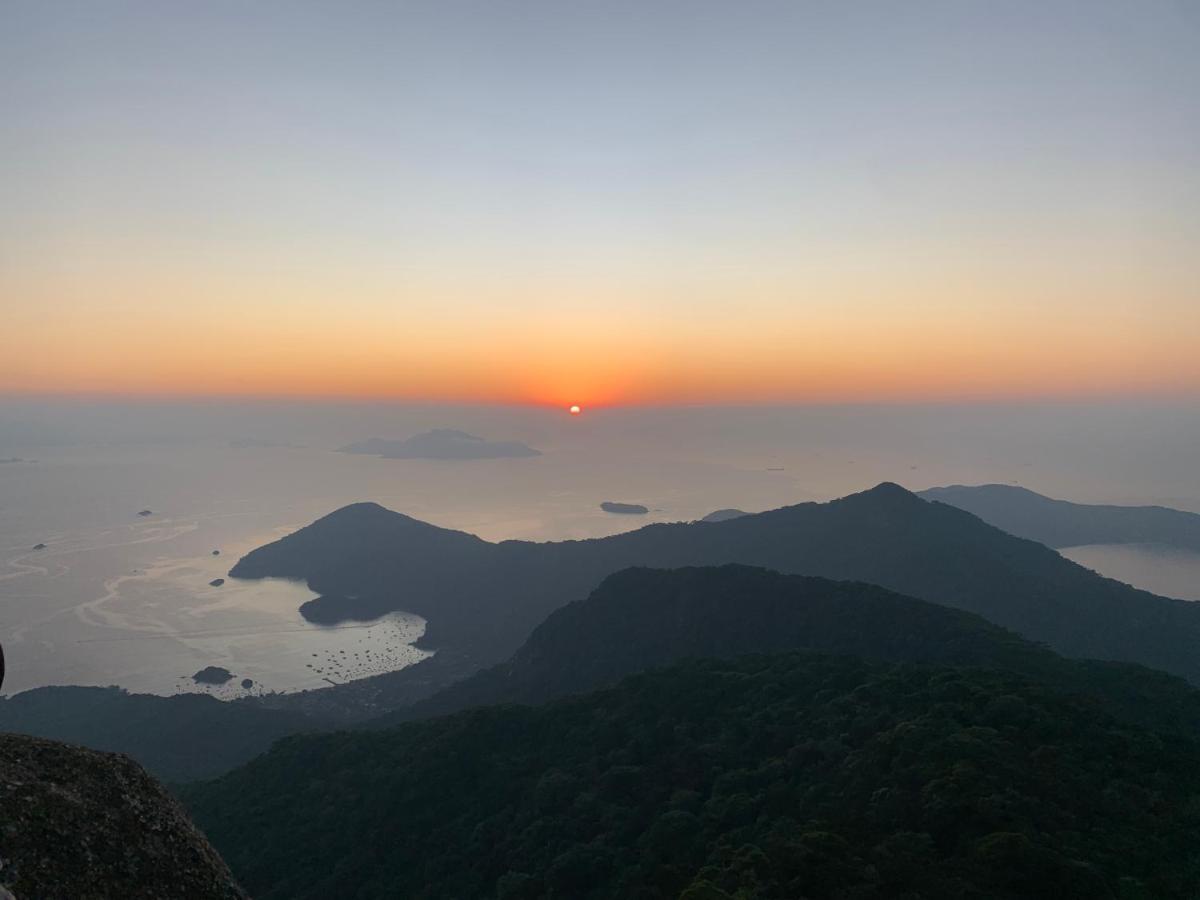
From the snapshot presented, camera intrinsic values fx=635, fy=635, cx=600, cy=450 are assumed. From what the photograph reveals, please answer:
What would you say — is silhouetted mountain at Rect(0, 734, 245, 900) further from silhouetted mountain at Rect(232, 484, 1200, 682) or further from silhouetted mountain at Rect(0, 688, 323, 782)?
silhouetted mountain at Rect(232, 484, 1200, 682)

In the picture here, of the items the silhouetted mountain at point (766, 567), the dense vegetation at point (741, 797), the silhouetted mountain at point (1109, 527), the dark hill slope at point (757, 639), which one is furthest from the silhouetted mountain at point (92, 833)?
the silhouetted mountain at point (1109, 527)

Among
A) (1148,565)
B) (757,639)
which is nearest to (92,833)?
(757,639)

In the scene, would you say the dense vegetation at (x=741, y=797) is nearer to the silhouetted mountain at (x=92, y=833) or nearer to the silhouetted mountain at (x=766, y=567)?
the silhouetted mountain at (x=92, y=833)

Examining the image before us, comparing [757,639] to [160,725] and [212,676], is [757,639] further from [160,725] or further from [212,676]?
[212,676]

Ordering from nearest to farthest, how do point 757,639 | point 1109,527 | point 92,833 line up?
1. point 92,833
2. point 757,639
3. point 1109,527

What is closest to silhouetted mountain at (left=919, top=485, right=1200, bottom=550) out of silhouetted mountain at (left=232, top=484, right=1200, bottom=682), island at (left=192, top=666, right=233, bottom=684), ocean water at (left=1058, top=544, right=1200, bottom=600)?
ocean water at (left=1058, top=544, right=1200, bottom=600)

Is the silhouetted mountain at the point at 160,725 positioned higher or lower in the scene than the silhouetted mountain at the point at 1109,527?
lower
